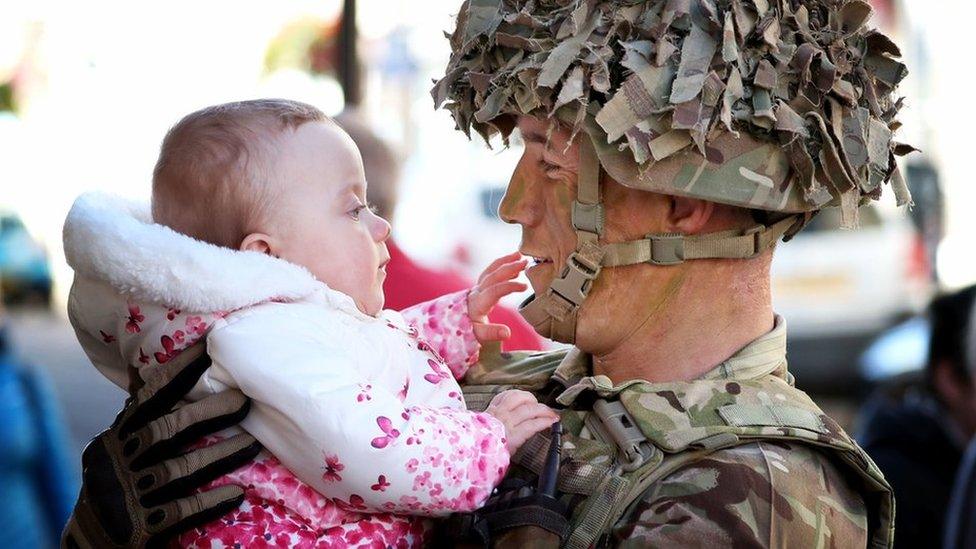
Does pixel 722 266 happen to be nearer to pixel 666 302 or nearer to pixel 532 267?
pixel 666 302

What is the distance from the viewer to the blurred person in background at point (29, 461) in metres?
4.87

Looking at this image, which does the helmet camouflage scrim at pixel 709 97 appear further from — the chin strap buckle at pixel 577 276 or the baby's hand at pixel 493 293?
the baby's hand at pixel 493 293

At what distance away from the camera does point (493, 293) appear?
9.73 feet

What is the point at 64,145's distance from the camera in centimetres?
1630

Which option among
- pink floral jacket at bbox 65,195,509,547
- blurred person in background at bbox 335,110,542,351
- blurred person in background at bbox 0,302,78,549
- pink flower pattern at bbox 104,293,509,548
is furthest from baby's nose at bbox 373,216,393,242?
blurred person in background at bbox 0,302,78,549

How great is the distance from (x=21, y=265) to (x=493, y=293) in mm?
17311

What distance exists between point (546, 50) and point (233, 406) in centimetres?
89

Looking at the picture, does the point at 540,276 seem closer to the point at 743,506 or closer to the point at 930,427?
the point at 743,506

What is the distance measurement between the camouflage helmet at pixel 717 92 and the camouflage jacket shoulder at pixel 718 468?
386 millimetres

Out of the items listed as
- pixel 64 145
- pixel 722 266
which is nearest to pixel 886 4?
pixel 64 145

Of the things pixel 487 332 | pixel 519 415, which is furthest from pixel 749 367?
pixel 487 332

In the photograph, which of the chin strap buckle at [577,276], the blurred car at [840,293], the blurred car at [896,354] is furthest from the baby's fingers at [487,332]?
the blurred car at [840,293]

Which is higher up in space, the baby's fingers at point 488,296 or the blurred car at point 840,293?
the baby's fingers at point 488,296

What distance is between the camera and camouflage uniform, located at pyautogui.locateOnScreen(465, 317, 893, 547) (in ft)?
7.59
